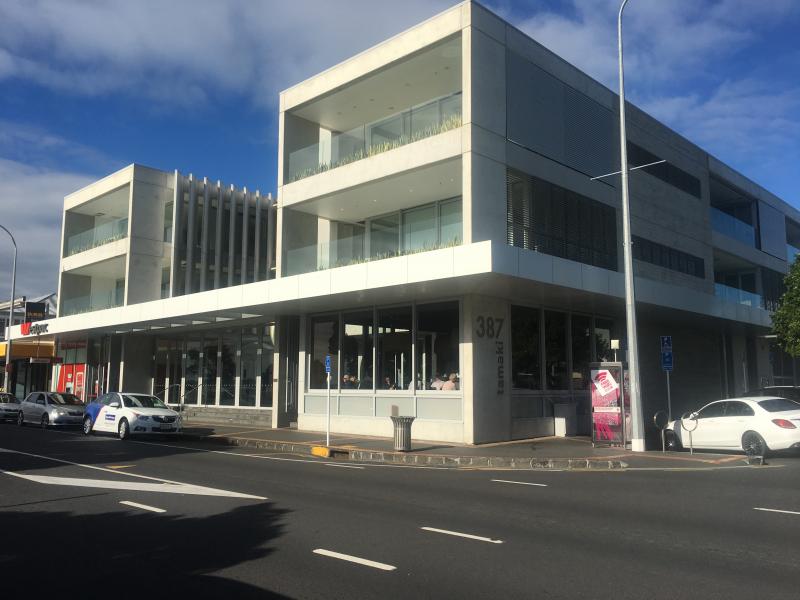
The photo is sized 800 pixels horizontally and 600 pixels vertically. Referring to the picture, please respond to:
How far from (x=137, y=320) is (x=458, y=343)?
15.8m

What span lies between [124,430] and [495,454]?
39.7 ft

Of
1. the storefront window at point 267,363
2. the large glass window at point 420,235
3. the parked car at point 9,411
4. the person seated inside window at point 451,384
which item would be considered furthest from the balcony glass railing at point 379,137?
the parked car at point 9,411

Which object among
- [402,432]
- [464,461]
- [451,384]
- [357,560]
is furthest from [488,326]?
[357,560]

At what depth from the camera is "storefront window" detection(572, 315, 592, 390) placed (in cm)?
2317

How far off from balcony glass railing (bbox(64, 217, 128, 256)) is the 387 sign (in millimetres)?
21492

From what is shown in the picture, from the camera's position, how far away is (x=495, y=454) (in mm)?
16500

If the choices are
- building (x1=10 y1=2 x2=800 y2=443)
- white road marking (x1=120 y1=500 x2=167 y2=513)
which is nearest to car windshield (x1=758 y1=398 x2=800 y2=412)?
building (x1=10 y1=2 x2=800 y2=443)

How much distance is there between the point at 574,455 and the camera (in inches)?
640

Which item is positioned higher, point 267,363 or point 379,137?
point 379,137

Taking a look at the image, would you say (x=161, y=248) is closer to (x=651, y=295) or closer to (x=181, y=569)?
(x=651, y=295)

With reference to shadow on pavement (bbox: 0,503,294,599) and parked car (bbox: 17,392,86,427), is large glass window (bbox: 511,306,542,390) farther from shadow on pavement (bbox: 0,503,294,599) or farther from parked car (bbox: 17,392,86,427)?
parked car (bbox: 17,392,86,427)

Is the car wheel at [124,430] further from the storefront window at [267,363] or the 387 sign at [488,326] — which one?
the 387 sign at [488,326]

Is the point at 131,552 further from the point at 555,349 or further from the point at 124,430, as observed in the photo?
the point at 555,349

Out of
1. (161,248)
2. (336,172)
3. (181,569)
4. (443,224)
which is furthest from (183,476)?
(161,248)
